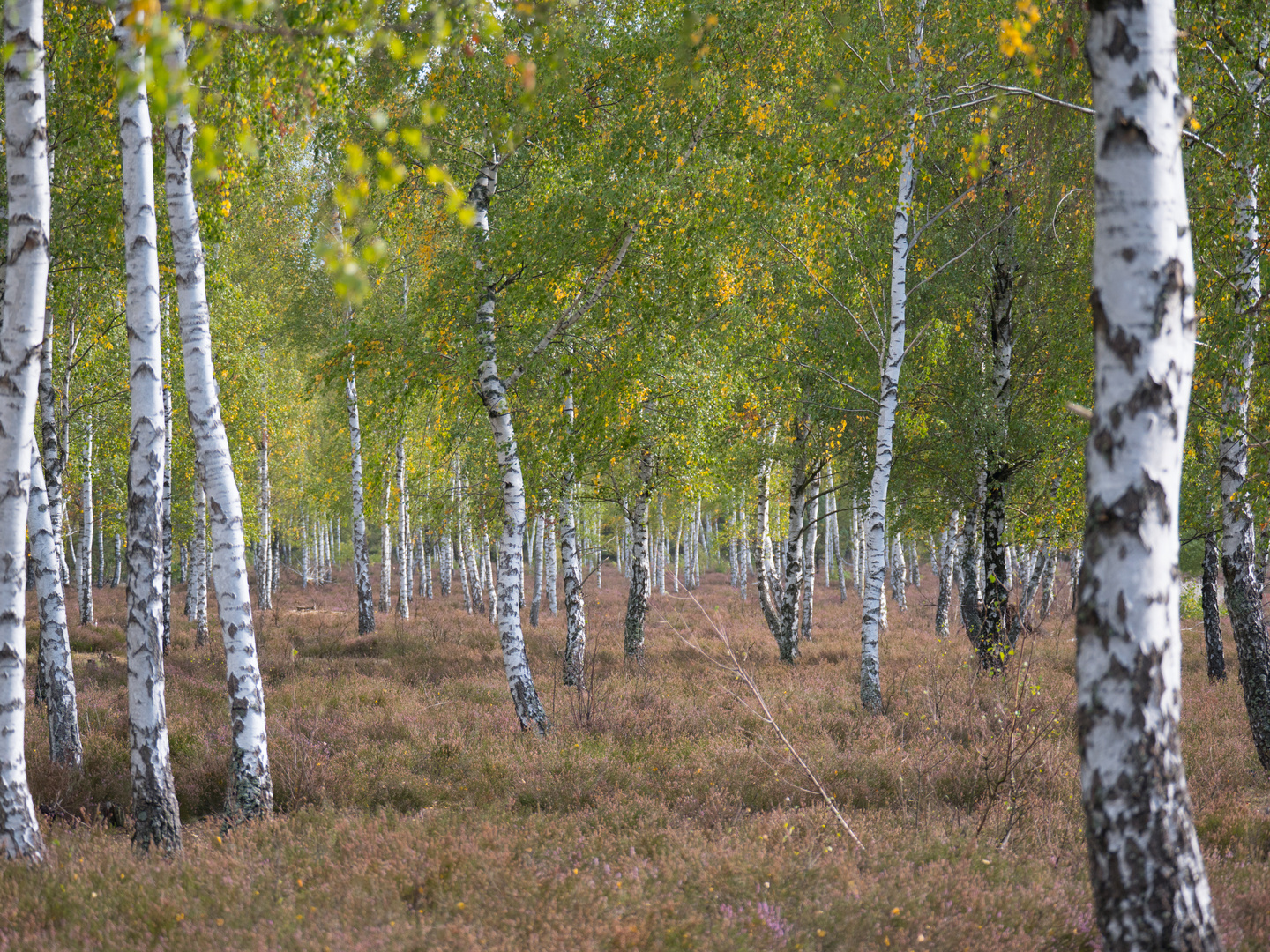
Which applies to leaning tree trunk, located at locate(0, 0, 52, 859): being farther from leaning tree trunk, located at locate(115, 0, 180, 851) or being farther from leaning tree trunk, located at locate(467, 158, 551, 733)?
leaning tree trunk, located at locate(467, 158, 551, 733)

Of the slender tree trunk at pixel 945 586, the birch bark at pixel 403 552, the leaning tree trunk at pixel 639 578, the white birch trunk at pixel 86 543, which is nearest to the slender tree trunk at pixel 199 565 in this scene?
the white birch trunk at pixel 86 543

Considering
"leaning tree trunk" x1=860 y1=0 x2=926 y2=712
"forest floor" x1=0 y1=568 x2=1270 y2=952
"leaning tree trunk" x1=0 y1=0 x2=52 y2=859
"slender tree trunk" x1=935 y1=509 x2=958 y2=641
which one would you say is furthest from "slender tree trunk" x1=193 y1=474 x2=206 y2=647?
"slender tree trunk" x1=935 y1=509 x2=958 y2=641

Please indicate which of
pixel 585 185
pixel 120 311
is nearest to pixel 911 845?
pixel 585 185

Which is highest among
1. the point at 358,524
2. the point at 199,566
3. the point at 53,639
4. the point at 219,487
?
the point at 219,487

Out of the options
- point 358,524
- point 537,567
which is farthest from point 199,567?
point 537,567

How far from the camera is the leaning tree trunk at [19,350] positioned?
4.91 metres

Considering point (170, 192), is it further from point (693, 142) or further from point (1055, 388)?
point (1055, 388)

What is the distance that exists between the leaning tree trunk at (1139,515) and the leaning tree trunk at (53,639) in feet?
28.3

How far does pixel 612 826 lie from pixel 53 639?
6439 mm

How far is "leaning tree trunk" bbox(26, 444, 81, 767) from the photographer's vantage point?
768 centimetres

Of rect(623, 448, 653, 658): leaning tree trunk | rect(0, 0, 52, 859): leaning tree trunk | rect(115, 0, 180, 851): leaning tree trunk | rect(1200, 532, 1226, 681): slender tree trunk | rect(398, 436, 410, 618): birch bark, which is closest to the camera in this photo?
rect(0, 0, 52, 859): leaning tree trunk

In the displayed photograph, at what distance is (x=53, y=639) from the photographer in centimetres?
820

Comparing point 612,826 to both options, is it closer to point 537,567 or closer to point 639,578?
point 639,578

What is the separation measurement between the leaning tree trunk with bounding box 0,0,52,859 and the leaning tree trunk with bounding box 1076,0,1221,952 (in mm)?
5936
